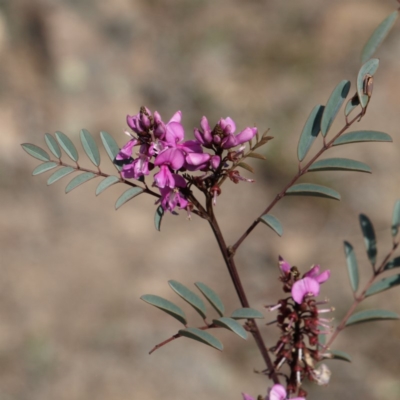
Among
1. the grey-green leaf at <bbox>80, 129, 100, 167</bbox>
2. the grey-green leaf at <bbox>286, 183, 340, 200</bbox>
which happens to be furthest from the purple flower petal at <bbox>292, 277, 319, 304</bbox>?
the grey-green leaf at <bbox>80, 129, 100, 167</bbox>

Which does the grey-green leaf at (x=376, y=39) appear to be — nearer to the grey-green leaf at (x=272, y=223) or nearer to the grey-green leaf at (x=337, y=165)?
the grey-green leaf at (x=337, y=165)

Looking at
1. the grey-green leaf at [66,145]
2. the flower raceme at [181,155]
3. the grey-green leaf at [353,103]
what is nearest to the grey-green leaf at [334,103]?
the grey-green leaf at [353,103]

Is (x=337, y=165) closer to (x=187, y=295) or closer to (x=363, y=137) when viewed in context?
(x=363, y=137)

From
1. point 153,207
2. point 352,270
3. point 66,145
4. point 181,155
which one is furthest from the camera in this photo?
point 153,207

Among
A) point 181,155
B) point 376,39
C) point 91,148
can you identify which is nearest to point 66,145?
point 91,148

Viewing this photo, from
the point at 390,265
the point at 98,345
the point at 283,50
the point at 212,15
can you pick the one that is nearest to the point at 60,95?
the point at 212,15

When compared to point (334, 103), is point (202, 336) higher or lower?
lower

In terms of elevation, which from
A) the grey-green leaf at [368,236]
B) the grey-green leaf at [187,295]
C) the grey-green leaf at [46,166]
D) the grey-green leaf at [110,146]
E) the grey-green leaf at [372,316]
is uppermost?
the grey-green leaf at [368,236]

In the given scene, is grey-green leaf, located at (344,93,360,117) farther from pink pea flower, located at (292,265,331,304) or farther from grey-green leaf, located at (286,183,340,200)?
pink pea flower, located at (292,265,331,304)
